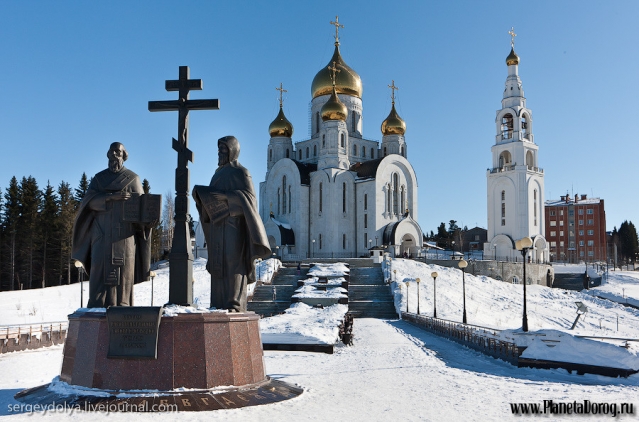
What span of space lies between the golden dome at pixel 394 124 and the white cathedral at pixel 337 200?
141 inches

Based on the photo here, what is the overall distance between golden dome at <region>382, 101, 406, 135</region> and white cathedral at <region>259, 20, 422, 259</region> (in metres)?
3.59

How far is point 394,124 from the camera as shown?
59.1 metres

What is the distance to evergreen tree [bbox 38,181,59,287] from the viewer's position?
47.2 metres

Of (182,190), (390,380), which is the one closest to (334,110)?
(390,380)

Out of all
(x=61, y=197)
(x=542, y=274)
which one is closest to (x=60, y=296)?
(x=61, y=197)

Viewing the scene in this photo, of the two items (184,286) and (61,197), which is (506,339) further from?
(61,197)

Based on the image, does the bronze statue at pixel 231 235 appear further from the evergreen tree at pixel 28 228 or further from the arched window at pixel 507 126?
the arched window at pixel 507 126

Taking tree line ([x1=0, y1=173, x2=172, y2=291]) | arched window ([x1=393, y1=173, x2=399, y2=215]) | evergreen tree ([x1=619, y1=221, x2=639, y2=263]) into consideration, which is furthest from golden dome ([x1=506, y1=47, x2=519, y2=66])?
evergreen tree ([x1=619, y1=221, x2=639, y2=263])

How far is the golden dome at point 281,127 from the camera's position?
6038 centimetres

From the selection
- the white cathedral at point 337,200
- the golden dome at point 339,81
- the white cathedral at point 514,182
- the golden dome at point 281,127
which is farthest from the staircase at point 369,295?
the golden dome at point 281,127

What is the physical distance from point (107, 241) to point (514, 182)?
165ft

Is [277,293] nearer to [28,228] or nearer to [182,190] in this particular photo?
[28,228]

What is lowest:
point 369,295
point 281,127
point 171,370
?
point 369,295

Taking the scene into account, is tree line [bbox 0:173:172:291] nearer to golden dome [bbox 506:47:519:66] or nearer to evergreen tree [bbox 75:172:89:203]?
evergreen tree [bbox 75:172:89:203]
